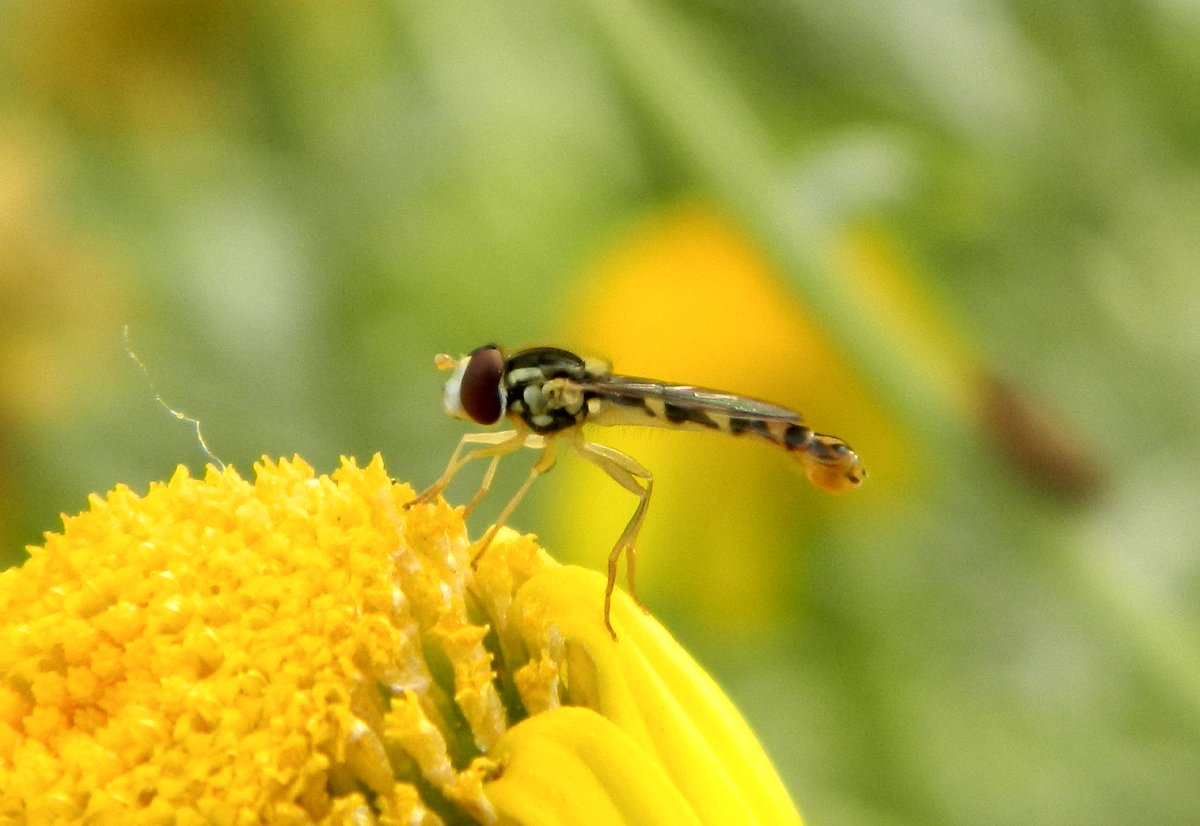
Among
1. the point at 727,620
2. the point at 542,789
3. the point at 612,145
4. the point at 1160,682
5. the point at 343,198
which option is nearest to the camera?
the point at 542,789

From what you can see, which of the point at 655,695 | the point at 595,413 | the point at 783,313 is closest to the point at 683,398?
the point at 595,413

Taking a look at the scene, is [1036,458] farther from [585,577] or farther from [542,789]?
[542,789]

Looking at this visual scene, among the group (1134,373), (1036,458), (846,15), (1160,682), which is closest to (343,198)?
(846,15)

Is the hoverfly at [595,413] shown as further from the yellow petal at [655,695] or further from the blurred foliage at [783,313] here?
the blurred foliage at [783,313]

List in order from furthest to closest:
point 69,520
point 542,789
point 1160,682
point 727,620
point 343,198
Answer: point 343,198 → point 727,620 → point 1160,682 → point 69,520 → point 542,789

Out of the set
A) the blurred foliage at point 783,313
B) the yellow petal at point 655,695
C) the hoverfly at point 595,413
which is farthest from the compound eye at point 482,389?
the blurred foliage at point 783,313

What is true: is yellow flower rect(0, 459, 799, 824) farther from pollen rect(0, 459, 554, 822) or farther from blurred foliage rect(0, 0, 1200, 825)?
blurred foliage rect(0, 0, 1200, 825)

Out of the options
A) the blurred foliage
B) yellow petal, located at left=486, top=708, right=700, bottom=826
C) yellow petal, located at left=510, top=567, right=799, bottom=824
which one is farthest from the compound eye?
the blurred foliage
